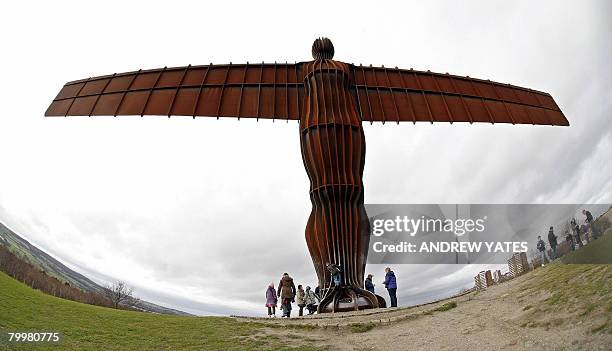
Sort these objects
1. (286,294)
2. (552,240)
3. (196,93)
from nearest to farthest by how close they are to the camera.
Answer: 1. (552,240)
2. (286,294)
3. (196,93)

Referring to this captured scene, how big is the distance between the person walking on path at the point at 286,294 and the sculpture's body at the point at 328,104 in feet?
3.52

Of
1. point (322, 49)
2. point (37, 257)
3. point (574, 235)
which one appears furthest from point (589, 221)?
point (37, 257)

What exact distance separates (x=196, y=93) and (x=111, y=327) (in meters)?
10.6

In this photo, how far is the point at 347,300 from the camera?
49.8ft

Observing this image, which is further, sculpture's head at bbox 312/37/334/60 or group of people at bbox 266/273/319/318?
sculpture's head at bbox 312/37/334/60

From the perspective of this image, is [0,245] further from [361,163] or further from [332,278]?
[361,163]

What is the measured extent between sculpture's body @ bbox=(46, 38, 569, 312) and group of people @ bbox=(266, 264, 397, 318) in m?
0.40

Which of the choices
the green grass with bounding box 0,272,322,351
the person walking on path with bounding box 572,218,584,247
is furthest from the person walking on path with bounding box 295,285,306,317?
the person walking on path with bounding box 572,218,584,247

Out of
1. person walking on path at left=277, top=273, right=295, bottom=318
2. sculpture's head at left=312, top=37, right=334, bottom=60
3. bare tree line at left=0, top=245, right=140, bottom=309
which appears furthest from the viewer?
sculpture's head at left=312, top=37, right=334, bottom=60

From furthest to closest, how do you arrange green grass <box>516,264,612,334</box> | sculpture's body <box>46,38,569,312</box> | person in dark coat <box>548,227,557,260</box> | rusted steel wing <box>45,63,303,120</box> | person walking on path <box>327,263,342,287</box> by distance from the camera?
rusted steel wing <box>45,63,303,120</box>
sculpture's body <box>46,38,569,312</box>
person walking on path <box>327,263,342,287</box>
person in dark coat <box>548,227,557,260</box>
green grass <box>516,264,612,334</box>

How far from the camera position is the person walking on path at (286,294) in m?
16.1

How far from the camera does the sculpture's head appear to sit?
19578 millimetres

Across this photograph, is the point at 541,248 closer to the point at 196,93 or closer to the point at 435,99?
the point at 435,99

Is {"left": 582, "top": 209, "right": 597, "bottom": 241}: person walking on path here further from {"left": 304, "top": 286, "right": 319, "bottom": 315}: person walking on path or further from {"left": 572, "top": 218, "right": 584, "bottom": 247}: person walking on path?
{"left": 304, "top": 286, "right": 319, "bottom": 315}: person walking on path
